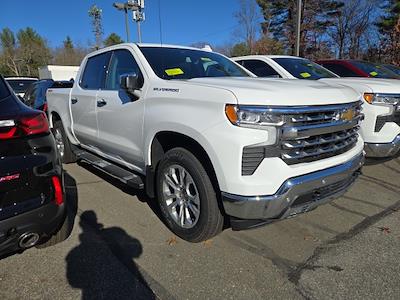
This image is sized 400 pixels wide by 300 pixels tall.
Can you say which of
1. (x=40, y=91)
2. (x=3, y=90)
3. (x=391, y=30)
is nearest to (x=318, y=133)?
(x=3, y=90)

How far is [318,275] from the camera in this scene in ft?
8.89

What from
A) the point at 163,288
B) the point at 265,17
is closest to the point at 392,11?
the point at 265,17

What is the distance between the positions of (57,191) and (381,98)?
165 inches

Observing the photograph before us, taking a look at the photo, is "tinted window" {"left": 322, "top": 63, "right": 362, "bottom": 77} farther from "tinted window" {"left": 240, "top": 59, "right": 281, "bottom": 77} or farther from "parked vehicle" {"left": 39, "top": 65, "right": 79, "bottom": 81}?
"parked vehicle" {"left": 39, "top": 65, "right": 79, "bottom": 81}

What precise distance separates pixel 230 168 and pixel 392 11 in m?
32.9

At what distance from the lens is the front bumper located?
2301 millimetres

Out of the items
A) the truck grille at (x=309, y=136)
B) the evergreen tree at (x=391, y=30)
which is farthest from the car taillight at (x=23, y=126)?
the evergreen tree at (x=391, y=30)

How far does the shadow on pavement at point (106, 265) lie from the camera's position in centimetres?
255

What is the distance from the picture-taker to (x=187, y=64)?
3900mm

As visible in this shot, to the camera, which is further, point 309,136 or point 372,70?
point 372,70

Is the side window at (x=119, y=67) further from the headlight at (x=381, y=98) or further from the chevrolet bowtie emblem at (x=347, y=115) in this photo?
the headlight at (x=381, y=98)

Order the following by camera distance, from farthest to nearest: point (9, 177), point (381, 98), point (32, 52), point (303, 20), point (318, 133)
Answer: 1. point (32, 52)
2. point (303, 20)
3. point (381, 98)
4. point (318, 133)
5. point (9, 177)

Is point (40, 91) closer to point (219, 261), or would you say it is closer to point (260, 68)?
point (260, 68)

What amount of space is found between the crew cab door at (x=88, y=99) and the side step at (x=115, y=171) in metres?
0.18
